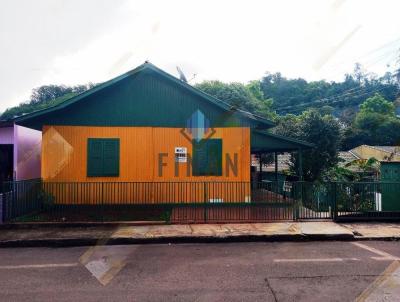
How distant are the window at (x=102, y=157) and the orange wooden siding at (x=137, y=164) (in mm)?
164

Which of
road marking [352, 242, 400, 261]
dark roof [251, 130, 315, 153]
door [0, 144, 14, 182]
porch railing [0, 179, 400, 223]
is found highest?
dark roof [251, 130, 315, 153]

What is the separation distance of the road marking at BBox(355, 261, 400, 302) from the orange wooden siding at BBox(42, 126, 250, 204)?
7.40 m

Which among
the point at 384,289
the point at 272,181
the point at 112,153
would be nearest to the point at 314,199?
the point at 272,181

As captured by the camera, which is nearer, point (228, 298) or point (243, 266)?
point (228, 298)

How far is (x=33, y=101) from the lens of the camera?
70500 mm

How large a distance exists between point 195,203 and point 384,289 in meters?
7.13

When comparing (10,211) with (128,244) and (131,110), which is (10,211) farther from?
(131,110)

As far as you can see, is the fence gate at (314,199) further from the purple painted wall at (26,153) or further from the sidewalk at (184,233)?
the purple painted wall at (26,153)

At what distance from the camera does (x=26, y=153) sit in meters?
14.7

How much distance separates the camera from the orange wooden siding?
1259 centimetres

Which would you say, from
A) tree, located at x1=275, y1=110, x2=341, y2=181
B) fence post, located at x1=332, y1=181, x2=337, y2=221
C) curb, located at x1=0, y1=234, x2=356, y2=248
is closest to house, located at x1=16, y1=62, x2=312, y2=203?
fence post, located at x1=332, y1=181, x2=337, y2=221

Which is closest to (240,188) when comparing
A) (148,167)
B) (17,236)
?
(148,167)

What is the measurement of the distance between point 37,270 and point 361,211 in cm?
935

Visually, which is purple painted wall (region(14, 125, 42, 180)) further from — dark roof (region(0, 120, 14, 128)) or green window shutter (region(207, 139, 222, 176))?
green window shutter (region(207, 139, 222, 176))
